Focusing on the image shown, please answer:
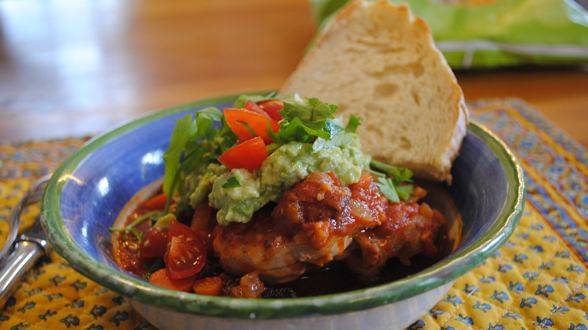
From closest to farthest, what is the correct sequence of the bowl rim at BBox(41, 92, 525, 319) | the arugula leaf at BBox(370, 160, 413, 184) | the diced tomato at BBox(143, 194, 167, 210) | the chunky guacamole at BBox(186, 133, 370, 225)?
the bowl rim at BBox(41, 92, 525, 319)
the chunky guacamole at BBox(186, 133, 370, 225)
the arugula leaf at BBox(370, 160, 413, 184)
the diced tomato at BBox(143, 194, 167, 210)

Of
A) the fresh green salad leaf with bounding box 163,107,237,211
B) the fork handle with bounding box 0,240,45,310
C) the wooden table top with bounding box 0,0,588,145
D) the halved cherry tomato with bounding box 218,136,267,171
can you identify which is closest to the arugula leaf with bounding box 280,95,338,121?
the halved cherry tomato with bounding box 218,136,267,171

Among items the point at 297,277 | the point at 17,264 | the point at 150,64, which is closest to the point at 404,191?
the point at 297,277

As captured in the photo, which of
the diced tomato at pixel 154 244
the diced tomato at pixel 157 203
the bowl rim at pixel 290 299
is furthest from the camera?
the diced tomato at pixel 157 203

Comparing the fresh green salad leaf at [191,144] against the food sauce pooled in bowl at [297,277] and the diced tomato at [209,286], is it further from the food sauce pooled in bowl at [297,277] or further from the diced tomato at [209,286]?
the diced tomato at [209,286]

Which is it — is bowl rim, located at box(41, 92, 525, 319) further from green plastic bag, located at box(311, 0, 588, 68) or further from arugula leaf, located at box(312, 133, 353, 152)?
green plastic bag, located at box(311, 0, 588, 68)

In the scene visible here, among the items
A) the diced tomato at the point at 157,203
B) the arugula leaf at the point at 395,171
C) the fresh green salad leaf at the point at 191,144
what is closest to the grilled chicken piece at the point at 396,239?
the arugula leaf at the point at 395,171

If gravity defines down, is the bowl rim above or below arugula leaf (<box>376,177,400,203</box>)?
above

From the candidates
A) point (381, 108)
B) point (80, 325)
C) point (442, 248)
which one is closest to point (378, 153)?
point (381, 108)

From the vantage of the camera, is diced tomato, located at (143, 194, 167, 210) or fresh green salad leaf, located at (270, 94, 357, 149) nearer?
fresh green salad leaf, located at (270, 94, 357, 149)
